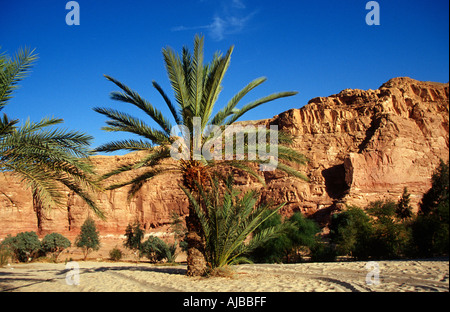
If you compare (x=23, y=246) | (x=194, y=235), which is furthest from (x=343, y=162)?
(x=194, y=235)

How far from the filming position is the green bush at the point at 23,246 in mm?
25384

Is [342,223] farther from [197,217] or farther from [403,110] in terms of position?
[403,110]

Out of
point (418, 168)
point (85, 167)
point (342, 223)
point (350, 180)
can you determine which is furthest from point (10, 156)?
point (418, 168)

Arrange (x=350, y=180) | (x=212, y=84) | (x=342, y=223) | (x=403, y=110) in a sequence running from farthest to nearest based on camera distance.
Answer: (x=403, y=110), (x=350, y=180), (x=342, y=223), (x=212, y=84)

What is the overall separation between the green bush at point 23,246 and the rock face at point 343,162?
1390cm

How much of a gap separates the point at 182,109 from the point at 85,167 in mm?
3568

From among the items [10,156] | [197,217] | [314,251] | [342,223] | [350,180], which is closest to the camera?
[10,156]

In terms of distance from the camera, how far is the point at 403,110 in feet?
157

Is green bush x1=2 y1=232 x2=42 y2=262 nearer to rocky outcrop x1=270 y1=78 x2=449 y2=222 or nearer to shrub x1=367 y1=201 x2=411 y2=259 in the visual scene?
shrub x1=367 y1=201 x2=411 y2=259

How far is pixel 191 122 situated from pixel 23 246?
22.0 metres

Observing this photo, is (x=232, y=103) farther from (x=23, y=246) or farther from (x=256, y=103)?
(x=23, y=246)

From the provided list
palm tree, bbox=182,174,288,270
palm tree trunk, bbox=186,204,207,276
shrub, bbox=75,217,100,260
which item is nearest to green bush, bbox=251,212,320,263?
palm tree, bbox=182,174,288,270

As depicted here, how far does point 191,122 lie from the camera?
1017 cm

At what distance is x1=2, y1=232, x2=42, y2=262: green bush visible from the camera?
83.3 ft
